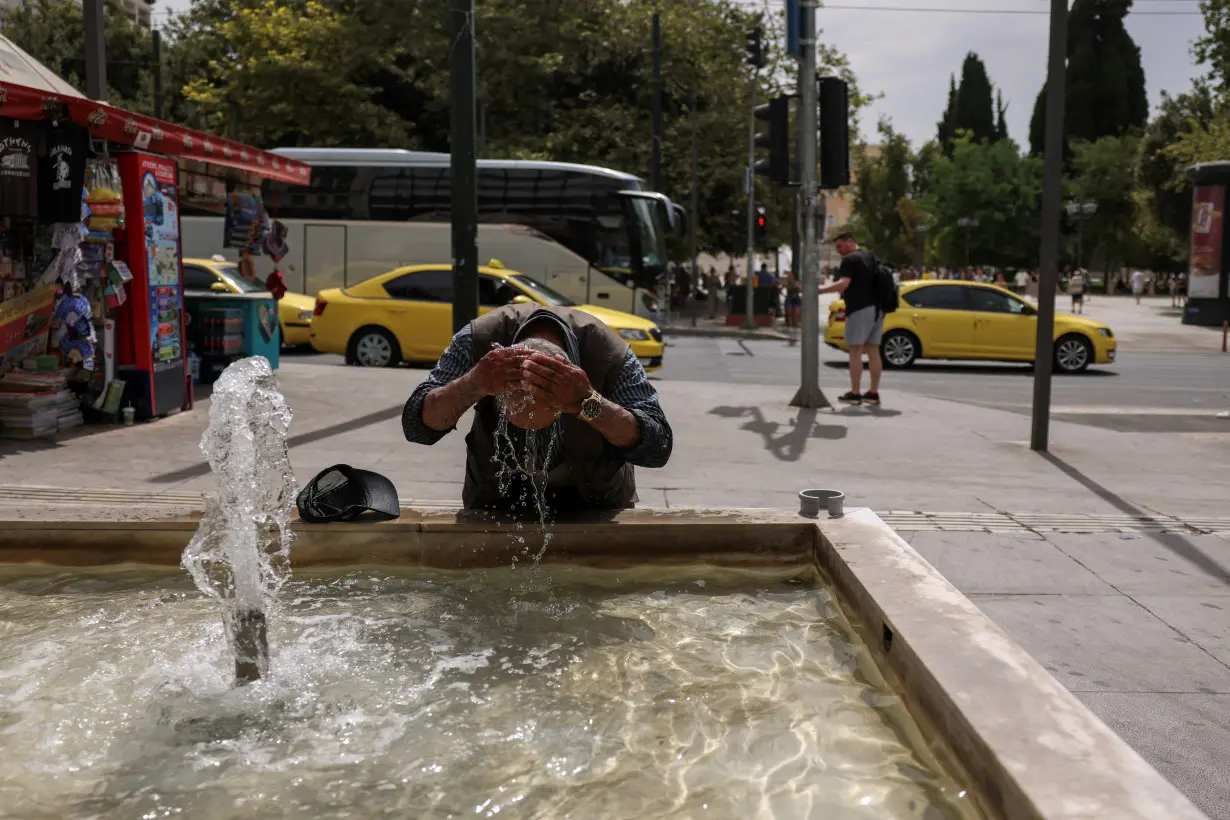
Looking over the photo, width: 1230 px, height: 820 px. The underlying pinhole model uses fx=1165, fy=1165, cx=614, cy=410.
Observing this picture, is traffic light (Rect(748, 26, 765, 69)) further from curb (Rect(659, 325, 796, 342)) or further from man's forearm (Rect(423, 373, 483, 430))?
man's forearm (Rect(423, 373, 483, 430))

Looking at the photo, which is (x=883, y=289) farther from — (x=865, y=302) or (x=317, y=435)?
(x=317, y=435)

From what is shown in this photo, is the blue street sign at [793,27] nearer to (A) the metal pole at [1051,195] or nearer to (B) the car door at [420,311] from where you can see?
(A) the metal pole at [1051,195]

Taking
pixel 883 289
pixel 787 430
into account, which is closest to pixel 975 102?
pixel 883 289

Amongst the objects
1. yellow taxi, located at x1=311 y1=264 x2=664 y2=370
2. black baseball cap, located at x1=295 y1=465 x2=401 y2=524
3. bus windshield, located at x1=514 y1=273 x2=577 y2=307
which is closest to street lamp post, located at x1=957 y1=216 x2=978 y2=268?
bus windshield, located at x1=514 y1=273 x2=577 y2=307

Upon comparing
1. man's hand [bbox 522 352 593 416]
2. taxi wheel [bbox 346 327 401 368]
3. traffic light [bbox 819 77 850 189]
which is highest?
traffic light [bbox 819 77 850 189]

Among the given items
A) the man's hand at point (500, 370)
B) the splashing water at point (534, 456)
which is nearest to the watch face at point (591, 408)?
the man's hand at point (500, 370)

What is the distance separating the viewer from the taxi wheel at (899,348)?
1922 centimetres

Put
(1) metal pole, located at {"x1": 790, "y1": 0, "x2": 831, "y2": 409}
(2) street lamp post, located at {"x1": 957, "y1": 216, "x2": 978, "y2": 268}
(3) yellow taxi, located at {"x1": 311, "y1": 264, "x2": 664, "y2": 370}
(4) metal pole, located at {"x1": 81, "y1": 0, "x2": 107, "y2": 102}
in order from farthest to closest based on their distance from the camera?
1. (2) street lamp post, located at {"x1": 957, "y1": 216, "x2": 978, "y2": 268}
2. (3) yellow taxi, located at {"x1": 311, "y1": 264, "x2": 664, "y2": 370}
3. (1) metal pole, located at {"x1": 790, "y1": 0, "x2": 831, "y2": 409}
4. (4) metal pole, located at {"x1": 81, "y1": 0, "x2": 107, "y2": 102}

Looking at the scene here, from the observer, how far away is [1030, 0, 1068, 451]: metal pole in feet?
27.9

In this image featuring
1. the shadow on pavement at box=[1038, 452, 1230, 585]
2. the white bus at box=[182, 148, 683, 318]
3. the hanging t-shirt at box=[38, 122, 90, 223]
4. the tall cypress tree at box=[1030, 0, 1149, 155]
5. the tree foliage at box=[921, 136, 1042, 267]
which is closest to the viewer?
the shadow on pavement at box=[1038, 452, 1230, 585]

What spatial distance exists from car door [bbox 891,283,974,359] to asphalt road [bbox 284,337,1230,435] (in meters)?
0.40

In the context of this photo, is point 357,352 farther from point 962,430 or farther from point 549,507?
point 549,507

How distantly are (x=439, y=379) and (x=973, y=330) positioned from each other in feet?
53.6

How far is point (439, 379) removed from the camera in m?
3.99
